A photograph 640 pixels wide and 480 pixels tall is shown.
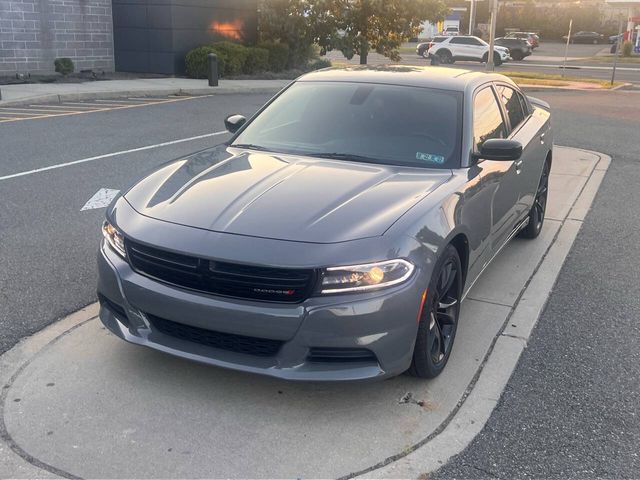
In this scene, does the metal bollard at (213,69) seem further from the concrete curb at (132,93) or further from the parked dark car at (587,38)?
the parked dark car at (587,38)

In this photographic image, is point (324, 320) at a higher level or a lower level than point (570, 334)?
higher

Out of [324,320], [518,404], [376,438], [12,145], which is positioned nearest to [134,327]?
[324,320]

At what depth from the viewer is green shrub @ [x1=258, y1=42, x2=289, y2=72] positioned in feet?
81.1

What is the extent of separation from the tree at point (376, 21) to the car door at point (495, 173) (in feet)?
66.7

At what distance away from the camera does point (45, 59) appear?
20156mm

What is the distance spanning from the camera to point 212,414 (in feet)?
11.4

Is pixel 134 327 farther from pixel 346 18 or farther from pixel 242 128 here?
pixel 346 18

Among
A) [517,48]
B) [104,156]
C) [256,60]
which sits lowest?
[517,48]

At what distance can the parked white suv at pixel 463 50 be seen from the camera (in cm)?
3947

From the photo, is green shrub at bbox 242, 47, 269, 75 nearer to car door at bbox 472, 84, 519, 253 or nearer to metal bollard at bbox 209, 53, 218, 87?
metal bollard at bbox 209, 53, 218, 87

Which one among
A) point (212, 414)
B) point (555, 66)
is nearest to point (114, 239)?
point (212, 414)

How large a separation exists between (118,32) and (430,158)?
2025 cm

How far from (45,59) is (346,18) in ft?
34.5

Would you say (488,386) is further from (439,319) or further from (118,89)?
(118,89)
